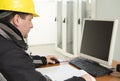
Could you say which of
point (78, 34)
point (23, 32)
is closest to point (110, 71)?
point (23, 32)

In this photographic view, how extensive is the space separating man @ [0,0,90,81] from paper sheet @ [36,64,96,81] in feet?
0.77

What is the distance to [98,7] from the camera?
390cm

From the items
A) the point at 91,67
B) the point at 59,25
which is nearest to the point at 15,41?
the point at 91,67

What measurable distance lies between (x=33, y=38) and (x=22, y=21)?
18.0 feet

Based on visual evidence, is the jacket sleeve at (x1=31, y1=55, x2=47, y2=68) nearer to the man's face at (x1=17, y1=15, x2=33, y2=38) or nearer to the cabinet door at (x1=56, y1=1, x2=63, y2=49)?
the man's face at (x1=17, y1=15, x2=33, y2=38)

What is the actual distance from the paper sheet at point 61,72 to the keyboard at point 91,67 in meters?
0.08

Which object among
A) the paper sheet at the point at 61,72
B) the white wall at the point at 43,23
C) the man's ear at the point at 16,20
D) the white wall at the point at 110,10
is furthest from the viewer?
the white wall at the point at 43,23

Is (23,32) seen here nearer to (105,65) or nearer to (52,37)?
(105,65)

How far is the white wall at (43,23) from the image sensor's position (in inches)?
261

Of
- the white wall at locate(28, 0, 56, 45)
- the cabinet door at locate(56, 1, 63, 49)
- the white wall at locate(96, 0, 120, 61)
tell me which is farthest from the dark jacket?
the white wall at locate(28, 0, 56, 45)

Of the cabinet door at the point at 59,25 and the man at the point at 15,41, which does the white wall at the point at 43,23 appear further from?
the man at the point at 15,41

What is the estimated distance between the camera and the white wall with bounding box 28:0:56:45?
21.8ft

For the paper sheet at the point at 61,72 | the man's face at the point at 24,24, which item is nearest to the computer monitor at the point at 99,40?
the paper sheet at the point at 61,72

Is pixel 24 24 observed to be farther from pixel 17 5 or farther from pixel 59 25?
pixel 59 25
